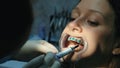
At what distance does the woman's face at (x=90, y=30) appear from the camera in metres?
0.84

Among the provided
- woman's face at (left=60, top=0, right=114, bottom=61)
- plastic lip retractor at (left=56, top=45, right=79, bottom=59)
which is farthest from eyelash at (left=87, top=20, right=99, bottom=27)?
plastic lip retractor at (left=56, top=45, right=79, bottom=59)

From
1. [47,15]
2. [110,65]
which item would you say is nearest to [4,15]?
[110,65]

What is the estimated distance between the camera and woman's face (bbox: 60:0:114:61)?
33.2 inches

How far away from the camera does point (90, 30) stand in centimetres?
85

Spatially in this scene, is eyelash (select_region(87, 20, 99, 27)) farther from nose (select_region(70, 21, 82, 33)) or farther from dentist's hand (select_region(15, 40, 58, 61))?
dentist's hand (select_region(15, 40, 58, 61))

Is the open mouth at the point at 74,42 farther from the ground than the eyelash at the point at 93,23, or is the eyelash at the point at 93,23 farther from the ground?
the eyelash at the point at 93,23

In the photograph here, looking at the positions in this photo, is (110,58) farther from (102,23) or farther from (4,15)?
(4,15)

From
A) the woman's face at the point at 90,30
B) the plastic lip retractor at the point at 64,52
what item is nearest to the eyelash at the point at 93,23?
the woman's face at the point at 90,30

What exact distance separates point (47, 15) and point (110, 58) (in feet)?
2.96

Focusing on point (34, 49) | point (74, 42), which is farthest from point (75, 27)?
point (34, 49)

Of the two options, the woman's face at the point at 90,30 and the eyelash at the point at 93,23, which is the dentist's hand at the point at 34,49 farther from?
the eyelash at the point at 93,23

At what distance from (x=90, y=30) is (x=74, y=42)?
7cm

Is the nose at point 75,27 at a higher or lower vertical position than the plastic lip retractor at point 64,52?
higher

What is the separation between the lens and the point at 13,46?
0.18 m
